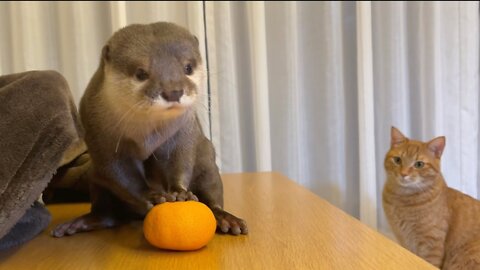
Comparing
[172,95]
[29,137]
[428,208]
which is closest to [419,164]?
[428,208]

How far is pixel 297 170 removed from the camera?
67.4 inches

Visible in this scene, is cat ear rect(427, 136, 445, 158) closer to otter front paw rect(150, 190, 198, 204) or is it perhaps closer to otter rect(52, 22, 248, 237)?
otter rect(52, 22, 248, 237)

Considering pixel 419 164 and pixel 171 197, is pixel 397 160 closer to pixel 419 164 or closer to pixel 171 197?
pixel 419 164

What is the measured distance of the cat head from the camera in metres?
1.59

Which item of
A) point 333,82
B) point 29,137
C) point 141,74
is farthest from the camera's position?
point 333,82

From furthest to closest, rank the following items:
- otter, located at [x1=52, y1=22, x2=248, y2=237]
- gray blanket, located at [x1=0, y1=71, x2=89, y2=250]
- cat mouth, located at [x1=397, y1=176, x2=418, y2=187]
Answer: cat mouth, located at [x1=397, y1=176, x2=418, y2=187] → otter, located at [x1=52, y1=22, x2=248, y2=237] → gray blanket, located at [x1=0, y1=71, x2=89, y2=250]

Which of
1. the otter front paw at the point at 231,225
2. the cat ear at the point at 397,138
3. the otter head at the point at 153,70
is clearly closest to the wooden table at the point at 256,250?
the otter front paw at the point at 231,225

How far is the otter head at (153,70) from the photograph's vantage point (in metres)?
0.66

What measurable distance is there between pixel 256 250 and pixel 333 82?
1147 mm

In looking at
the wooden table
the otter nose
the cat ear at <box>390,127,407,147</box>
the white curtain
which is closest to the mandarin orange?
the wooden table

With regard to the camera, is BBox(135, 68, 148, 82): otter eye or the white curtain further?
the white curtain

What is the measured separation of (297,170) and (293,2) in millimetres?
557

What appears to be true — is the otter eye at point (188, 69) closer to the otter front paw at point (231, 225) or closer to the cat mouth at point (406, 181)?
the otter front paw at point (231, 225)

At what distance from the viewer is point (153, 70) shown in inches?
26.4
